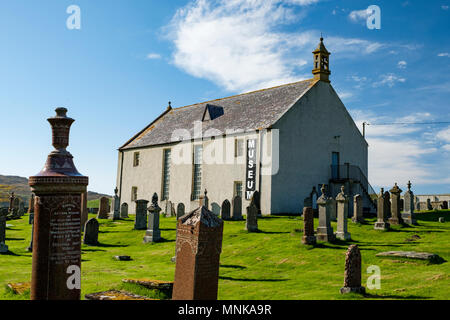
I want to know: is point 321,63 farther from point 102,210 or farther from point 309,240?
point 102,210

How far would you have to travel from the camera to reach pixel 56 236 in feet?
25.6

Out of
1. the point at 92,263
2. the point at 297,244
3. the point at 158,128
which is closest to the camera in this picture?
the point at 92,263

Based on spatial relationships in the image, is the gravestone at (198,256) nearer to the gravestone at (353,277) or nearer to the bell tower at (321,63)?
the gravestone at (353,277)

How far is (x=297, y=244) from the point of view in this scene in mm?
18172

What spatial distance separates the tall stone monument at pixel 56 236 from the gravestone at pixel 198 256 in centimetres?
203

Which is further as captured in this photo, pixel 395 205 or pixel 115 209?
pixel 115 209

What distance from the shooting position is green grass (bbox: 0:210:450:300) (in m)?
11.0

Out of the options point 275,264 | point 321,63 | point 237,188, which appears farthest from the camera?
point 321,63

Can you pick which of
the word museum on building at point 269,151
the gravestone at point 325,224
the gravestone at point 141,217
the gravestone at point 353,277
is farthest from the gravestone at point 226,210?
the gravestone at point 353,277

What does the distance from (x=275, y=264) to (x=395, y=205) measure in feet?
34.6

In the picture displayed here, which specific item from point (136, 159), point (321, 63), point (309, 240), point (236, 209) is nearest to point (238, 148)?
point (236, 209)
